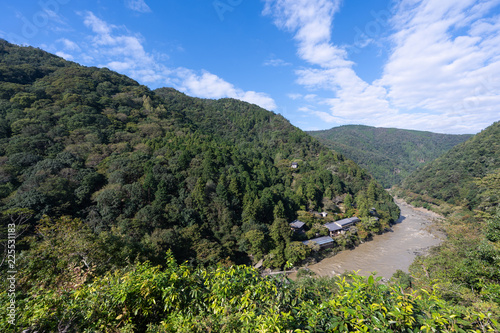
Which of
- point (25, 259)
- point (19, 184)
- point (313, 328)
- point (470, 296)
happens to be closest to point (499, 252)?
point (470, 296)

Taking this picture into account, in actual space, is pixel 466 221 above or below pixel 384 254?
above

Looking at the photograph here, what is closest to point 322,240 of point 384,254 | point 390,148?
point 384,254

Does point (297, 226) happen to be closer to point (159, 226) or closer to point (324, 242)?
point (324, 242)

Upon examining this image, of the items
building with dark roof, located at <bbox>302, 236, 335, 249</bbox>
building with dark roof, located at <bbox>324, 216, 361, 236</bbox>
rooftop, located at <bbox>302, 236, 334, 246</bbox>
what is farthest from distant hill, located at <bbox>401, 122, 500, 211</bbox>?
building with dark roof, located at <bbox>302, 236, 335, 249</bbox>

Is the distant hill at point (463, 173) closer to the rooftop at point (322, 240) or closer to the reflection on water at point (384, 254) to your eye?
the reflection on water at point (384, 254)

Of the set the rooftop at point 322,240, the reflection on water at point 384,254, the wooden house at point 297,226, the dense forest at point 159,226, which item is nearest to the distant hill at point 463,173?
the reflection on water at point 384,254

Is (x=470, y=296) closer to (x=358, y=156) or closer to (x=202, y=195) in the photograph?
(x=202, y=195)

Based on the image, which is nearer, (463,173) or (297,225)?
(297,225)

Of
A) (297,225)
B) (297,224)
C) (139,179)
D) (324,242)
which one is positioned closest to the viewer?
(139,179)
